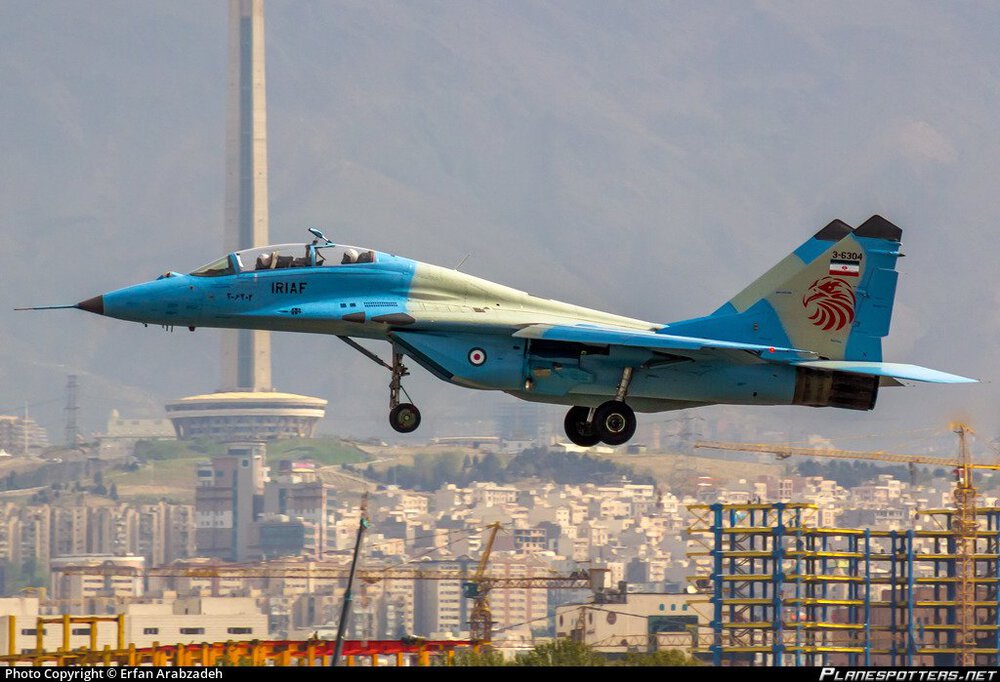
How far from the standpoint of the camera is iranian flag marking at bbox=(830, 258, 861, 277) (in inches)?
1394

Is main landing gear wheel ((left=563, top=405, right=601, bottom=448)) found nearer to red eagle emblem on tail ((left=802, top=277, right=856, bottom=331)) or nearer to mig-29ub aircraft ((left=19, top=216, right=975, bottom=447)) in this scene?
mig-29ub aircraft ((left=19, top=216, right=975, bottom=447))

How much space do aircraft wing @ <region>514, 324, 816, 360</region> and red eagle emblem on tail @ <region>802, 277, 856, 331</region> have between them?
1.87m

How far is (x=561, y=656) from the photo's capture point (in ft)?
264

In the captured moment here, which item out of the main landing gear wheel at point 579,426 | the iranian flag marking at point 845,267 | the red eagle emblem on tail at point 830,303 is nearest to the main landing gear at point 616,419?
the main landing gear wheel at point 579,426

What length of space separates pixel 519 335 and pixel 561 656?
48.9 metres

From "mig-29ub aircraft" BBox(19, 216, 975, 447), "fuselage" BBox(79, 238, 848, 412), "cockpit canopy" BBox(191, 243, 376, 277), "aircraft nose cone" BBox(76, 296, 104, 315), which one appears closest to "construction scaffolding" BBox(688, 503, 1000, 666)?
Answer: "mig-29ub aircraft" BBox(19, 216, 975, 447)

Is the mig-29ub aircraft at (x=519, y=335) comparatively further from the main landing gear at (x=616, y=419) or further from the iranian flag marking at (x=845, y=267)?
the iranian flag marking at (x=845, y=267)

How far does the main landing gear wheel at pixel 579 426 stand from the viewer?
3503 cm

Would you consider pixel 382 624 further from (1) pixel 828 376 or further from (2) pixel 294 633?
(1) pixel 828 376

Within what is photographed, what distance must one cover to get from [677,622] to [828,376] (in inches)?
3613

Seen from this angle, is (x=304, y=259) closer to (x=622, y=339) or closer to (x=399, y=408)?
(x=399, y=408)

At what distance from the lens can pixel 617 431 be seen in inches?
1337
